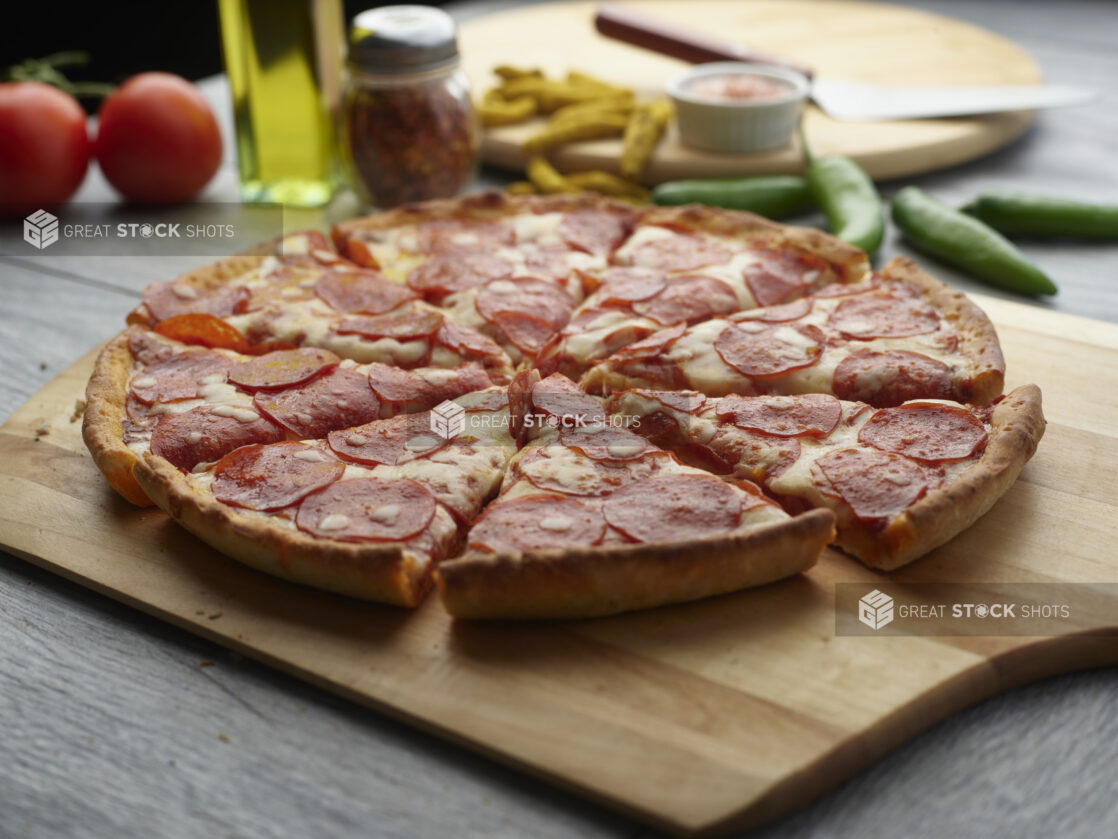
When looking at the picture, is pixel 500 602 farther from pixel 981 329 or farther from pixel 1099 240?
pixel 1099 240

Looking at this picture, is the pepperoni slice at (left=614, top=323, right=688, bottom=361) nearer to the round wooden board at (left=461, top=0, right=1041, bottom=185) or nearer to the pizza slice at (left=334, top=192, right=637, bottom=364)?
the pizza slice at (left=334, top=192, right=637, bottom=364)

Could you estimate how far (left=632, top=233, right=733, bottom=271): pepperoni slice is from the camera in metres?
3.97

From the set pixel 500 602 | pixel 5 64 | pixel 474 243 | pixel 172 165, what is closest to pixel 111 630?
pixel 500 602

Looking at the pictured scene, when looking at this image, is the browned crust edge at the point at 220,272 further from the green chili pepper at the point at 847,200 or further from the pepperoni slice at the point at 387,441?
the green chili pepper at the point at 847,200

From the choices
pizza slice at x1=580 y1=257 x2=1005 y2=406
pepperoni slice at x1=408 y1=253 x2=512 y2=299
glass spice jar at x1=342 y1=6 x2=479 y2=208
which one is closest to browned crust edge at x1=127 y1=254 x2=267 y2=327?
pepperoni slice at x1=408 y1=253 x2=512 y2=299

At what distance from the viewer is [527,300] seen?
12.5 feet

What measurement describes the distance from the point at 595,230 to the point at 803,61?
2.40 m

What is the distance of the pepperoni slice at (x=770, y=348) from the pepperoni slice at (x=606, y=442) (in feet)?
1.60

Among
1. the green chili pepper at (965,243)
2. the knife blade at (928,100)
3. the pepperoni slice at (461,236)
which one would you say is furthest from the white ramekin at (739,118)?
the pepperoni slice at (461,236)

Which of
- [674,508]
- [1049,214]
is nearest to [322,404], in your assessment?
[674,508]

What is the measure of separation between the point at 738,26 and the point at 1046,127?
1853 mm

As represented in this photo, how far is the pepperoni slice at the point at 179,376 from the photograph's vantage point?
323cm

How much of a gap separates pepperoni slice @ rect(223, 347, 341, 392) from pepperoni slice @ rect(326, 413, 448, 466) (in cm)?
25

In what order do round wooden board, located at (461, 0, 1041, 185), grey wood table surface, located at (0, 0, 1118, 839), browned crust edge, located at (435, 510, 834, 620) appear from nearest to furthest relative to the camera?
grey wood table surface, located at (0, 0, 1118, 839), browned crust edge, located at (435, 510, 834, 620), round wooden board, located at (461, 0, 1041, 185)
